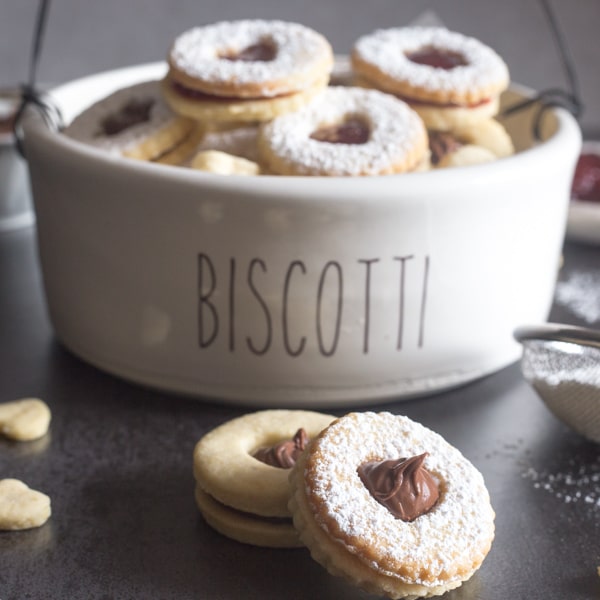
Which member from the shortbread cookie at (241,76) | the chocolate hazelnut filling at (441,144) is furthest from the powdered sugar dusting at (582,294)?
the shortbread cookie at (241,76)

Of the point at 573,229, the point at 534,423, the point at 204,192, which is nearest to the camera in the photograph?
the point at 204,192

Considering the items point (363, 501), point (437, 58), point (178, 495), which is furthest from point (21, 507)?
point (437, 58)

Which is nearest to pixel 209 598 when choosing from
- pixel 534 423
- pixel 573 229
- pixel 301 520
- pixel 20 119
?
pixel 301 520

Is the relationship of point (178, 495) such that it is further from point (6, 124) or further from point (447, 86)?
point (6, 124)

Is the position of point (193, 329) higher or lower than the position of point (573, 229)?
higher

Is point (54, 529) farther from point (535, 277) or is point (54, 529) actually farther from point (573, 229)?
point (573, 229)

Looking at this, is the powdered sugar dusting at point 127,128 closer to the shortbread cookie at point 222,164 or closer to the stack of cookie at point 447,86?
the shortbread cookie at point 222,164
